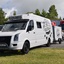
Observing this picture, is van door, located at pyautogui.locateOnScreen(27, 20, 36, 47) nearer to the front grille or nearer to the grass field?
the front grille

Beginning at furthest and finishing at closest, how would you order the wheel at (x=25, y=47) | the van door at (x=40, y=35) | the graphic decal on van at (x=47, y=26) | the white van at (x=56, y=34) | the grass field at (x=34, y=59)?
1. the white van at (x=56, y=34)
2. the graphic decal on van at (x=47, y=26)
3. the van door at (x=40, y=35)
4. the wheel at (x=25, y=47)
5. the grass field at (x=34, y=59)

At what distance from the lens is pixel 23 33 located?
14.0 meters

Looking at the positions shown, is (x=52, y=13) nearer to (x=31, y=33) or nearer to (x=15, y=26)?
(x=31, y=33)

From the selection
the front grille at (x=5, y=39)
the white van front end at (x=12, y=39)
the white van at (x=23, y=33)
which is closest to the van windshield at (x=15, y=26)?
the white van at (x=23, y=33)

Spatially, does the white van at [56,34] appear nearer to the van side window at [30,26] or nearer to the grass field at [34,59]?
the van side window at [30,26]

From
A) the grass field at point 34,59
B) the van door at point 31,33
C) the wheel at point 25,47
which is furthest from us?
the van door at point 31,33

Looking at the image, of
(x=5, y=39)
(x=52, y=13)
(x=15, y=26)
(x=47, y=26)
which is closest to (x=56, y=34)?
(x=47, y=26)

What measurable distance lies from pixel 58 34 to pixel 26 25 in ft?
27.6

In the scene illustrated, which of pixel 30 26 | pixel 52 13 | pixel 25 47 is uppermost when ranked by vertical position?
pixel 52 13

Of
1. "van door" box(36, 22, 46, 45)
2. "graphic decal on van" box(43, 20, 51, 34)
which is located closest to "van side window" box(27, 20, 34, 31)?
"van door" box(36, 22, 46, 45)

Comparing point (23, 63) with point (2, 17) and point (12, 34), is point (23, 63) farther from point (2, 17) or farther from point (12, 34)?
point (2, 17)

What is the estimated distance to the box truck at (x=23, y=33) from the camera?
531 inches

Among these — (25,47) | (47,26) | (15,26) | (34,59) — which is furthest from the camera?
(47,26)

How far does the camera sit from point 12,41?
13414mm
